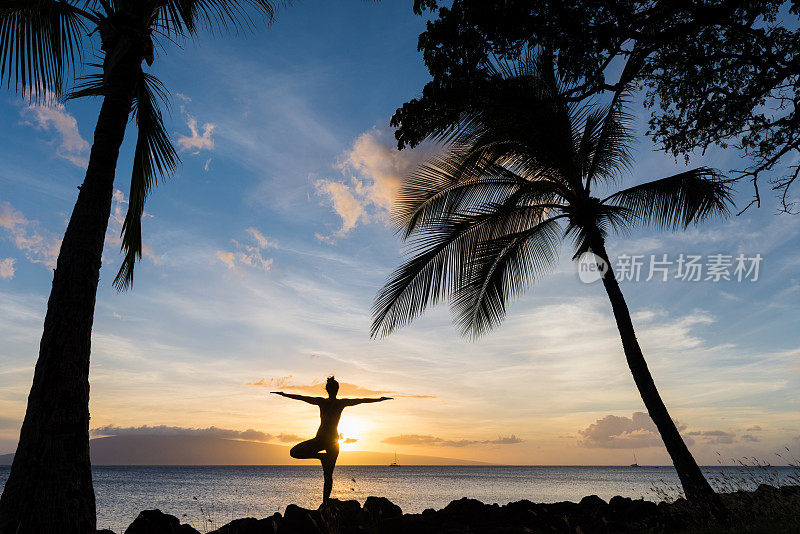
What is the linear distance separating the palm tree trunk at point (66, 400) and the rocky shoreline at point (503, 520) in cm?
297

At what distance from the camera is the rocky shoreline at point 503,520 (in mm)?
7715

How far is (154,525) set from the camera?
7914mm

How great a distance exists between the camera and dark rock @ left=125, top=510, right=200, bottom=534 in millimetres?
7699

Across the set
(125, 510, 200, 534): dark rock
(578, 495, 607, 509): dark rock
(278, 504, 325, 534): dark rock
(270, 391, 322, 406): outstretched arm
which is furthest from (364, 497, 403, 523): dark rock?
(578, 495, 607, 509): dark rock

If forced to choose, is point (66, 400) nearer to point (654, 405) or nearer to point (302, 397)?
point (302, 397)

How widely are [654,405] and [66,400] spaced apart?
29.3ft

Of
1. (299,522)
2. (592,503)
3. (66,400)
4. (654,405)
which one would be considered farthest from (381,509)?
(66,400)

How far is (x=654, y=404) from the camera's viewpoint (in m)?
9.14

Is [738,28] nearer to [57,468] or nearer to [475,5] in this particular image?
[475,5]

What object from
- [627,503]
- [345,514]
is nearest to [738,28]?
[627,503]

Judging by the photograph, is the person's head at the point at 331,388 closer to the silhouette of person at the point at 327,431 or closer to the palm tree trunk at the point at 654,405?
the silhouette of person at the point at 327,431

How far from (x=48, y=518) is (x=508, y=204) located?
875 cm

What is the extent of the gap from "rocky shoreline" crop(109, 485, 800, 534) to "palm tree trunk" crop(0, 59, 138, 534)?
9.74 feet

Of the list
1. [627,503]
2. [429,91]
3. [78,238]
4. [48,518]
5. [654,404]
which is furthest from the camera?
[627,503]
